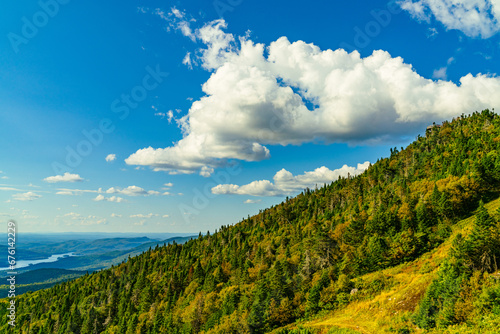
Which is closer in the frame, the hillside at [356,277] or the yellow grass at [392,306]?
the hillside at [356,277]

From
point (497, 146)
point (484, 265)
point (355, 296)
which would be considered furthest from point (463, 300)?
point (497, 146)

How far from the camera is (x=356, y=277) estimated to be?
80.1 m

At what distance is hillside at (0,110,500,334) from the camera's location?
46.9 metres

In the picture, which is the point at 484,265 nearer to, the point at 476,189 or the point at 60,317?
the point at 476,189

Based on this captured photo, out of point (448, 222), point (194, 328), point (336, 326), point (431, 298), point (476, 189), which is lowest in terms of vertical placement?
point (194, 328)

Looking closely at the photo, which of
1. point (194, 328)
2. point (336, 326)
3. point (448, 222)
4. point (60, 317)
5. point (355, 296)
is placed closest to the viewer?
point (336, 326)

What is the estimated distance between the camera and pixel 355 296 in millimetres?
67312

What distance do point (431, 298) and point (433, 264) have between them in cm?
2327

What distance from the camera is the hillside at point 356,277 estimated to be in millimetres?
46938

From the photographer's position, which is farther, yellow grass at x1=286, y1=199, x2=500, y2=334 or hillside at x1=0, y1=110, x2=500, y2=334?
yellow grass at x1=286, y1=199, x2=500, y2=334

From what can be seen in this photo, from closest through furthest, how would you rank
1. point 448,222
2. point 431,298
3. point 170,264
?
point 431,298 < point 448,222 < point 170,264

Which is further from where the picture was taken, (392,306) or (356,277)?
(356,277)

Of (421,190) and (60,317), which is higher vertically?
(421,190)

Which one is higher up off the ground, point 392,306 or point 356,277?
point 392,306
